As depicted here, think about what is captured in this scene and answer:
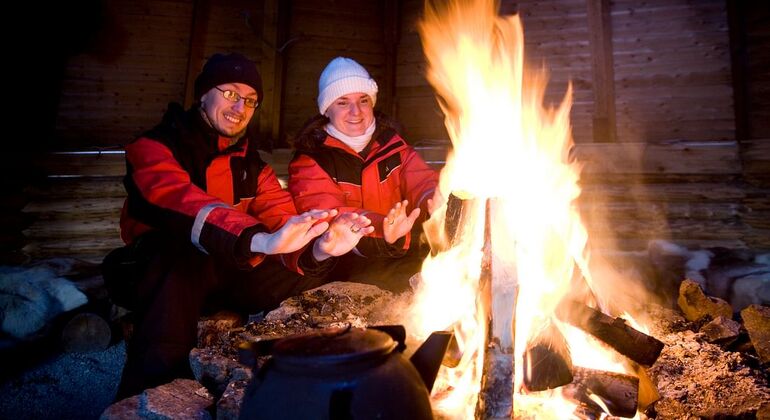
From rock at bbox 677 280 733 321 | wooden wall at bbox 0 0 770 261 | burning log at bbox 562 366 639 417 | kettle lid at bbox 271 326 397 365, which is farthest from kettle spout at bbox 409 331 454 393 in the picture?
wooden wall at bbox 0 0 770 261

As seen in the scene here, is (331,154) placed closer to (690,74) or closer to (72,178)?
(72,178)

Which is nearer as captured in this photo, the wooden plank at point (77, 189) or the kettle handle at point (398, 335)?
the kettle handle at point (398, 335)

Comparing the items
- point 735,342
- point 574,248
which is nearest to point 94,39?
point 574,248

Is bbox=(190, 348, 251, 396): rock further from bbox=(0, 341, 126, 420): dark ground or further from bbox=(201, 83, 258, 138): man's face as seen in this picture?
bbox=(201, 83, 258, 138): man's face

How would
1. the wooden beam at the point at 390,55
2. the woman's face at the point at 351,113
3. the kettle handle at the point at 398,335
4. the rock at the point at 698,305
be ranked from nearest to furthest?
1. the kettle handle at the point at 398,335
2. the rock at the point at 698,305
3. the woman's face at the point at 351,113
4. the wooden beam at the point at 390,55

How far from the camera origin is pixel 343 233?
2.79m

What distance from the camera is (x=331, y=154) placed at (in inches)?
156

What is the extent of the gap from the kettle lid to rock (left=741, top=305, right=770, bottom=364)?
2.27 m

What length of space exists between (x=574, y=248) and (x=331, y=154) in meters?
2.25

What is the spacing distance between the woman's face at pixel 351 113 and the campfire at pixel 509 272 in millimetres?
818

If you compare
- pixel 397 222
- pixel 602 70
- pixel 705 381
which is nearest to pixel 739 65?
pixel 602 70

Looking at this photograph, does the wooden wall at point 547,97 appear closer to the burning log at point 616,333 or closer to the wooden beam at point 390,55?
the wooden beam at point 390,55

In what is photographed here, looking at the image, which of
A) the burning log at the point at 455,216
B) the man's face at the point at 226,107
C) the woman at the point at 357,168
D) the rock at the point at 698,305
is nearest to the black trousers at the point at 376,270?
the woman at the point at 357,168

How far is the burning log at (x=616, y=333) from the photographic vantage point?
2.07 metres
